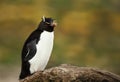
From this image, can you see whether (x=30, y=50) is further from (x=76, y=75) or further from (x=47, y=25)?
(x=76, y=75)

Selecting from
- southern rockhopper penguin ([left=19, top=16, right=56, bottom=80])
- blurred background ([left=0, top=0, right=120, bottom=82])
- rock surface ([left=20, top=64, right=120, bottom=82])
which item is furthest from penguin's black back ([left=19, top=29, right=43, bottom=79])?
blurred background ([left=0, top=0, right=120, bottom=82])

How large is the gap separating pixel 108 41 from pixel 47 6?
10.6 feet

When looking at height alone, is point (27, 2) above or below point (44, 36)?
below

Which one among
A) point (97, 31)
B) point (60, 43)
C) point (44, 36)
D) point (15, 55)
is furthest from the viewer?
point (97, 31)

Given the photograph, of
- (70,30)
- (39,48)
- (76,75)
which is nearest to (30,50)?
(39,48)

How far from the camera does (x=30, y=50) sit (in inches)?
549

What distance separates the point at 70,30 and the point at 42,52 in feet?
47.6

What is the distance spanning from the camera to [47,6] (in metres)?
29.7

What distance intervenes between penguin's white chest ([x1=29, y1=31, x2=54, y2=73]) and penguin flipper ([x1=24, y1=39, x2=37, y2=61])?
0.06m

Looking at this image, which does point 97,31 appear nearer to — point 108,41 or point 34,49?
point 108,41

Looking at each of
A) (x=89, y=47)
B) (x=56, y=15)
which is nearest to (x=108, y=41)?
(x=89, y=47)

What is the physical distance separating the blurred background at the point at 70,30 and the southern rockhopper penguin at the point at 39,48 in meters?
9.06

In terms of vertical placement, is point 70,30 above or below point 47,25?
below

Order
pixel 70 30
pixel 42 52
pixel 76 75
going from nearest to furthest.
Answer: pixel 76 75 < pixel 42 52 < pixel 70 30
